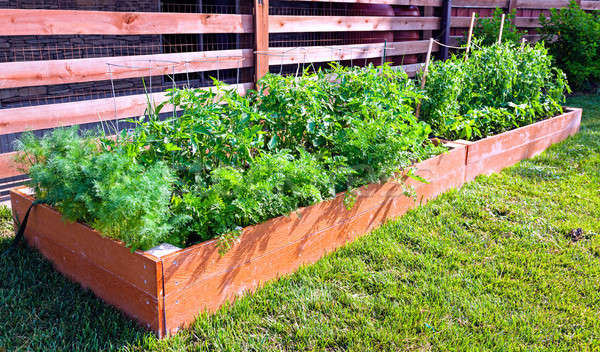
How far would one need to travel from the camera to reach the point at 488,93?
17.3 ft

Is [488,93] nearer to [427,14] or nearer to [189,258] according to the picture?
[427,14]

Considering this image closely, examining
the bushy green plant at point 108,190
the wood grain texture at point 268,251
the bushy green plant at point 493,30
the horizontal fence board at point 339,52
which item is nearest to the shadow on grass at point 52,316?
the wood grain texture at point 268,251

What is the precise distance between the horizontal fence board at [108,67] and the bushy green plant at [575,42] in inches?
287

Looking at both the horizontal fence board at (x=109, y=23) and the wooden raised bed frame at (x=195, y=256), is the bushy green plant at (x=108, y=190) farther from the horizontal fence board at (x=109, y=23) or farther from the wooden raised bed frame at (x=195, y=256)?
the horizontal fence board at (x=109, y=23)

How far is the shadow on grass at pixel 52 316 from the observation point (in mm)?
2363

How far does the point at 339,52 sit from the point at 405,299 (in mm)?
4196

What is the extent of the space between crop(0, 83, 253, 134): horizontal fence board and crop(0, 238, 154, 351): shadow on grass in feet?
3.74

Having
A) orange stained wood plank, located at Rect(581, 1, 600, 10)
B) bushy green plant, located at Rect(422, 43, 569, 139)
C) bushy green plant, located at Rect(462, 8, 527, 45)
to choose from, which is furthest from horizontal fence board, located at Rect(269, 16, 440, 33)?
orange stained wood plank, located at Rect(581, 1, 600, 10)

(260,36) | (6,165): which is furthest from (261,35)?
(6,165)

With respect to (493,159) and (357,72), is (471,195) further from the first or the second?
(357,72)

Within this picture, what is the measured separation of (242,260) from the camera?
274 centimetres

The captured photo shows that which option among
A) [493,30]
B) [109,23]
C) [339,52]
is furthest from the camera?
[493,30]

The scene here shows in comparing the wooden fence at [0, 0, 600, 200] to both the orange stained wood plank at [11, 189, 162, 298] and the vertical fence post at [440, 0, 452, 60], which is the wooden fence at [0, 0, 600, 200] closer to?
the orange stained wood plank at [11, 189, 162, 298]

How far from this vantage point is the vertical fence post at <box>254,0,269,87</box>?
16.1ft
